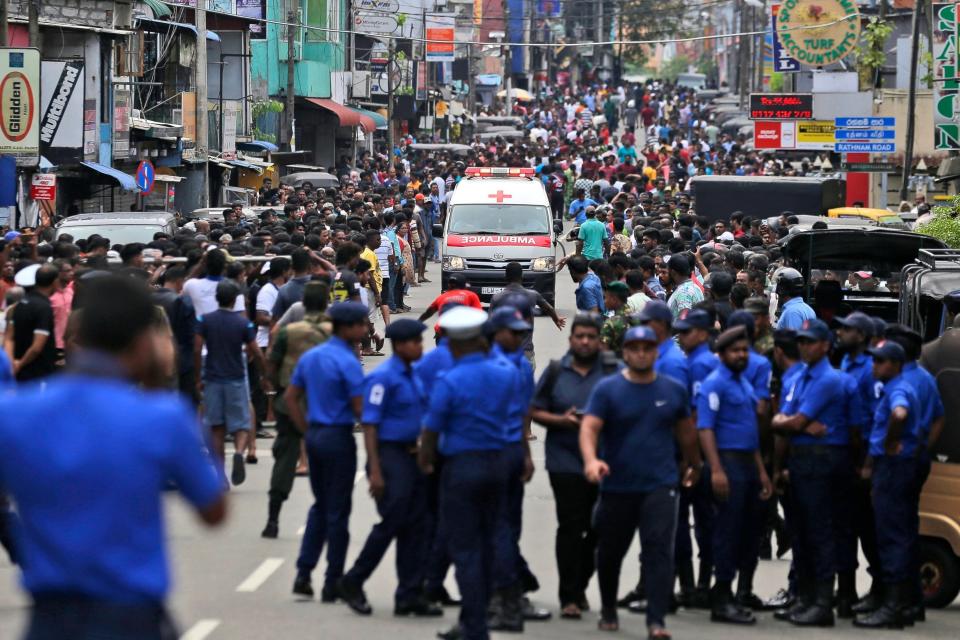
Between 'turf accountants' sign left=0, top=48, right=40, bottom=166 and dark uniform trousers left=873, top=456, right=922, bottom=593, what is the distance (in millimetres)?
18255

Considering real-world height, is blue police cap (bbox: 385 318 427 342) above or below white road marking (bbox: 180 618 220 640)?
above

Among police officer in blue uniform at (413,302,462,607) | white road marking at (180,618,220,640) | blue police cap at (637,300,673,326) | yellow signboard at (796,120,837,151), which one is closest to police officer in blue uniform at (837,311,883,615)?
blue police cap at (637,300,673,326)

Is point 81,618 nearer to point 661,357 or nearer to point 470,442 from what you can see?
point 470,442

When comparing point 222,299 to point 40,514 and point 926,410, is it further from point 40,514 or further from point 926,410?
point 40,514

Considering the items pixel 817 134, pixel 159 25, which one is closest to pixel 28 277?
pixel 159 25

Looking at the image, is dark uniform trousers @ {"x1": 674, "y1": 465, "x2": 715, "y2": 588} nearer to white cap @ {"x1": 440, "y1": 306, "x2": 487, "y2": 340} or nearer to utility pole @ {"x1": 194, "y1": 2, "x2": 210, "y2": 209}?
white cap @ {"x1": 440, "y1": 306, "x2": 487, "y2": 340}

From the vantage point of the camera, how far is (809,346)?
9445 mm

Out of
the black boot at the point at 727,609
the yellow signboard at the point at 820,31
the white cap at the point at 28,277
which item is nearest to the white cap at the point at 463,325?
the black boot at the point at 727,609

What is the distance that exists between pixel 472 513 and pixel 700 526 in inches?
76.5

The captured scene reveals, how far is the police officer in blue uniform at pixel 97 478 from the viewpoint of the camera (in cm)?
461

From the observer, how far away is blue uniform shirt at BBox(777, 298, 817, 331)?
13.7m

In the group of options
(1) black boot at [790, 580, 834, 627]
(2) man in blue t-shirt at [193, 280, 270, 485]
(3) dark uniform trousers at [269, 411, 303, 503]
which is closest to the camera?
(1) black boot at [790, 580, 834, 627]

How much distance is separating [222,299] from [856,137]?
27714 mm

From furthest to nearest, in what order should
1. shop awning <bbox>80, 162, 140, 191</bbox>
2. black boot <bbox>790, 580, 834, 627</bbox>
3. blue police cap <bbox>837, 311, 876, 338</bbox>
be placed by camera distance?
shop awning <bbox>80, 162, 140, 191</bbox>, blue police cap <bbox>837, 311, 876, 338</bbox>, black boot <bbox>790, 580, 834, 627</bbox>
